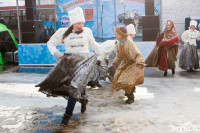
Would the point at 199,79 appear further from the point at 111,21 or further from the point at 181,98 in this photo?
the point at 111,21

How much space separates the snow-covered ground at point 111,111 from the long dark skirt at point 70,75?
55cm

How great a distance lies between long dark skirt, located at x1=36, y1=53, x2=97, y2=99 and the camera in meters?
4.38

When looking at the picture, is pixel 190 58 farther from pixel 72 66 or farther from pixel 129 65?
pixel 72 66

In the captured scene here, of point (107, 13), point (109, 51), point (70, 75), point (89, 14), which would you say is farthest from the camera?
point (89, 14)

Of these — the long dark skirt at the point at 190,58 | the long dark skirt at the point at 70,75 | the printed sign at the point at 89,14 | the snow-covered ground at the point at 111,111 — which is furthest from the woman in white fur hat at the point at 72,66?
the printed sign at the point at 89,14

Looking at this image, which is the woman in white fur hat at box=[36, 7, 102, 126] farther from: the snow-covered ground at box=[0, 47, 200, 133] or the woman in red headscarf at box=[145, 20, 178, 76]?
the woman in red headscarf at box=[145, 20, 178, 76]

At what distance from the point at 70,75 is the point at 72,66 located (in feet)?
0.48

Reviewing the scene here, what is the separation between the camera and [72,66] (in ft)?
14.7

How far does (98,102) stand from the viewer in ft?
18.9

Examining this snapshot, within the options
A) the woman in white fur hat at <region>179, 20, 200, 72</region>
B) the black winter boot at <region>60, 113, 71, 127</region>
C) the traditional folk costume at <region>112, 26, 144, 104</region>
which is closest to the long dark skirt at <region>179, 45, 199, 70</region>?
the woman in white fur hat at <region>179, 20, 200, 72</region>

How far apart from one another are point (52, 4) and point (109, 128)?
16.2m

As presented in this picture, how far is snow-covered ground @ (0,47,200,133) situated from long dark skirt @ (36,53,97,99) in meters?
0.55

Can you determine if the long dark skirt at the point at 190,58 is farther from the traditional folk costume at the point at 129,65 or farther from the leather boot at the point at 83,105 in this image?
the leather boot at the point at 83,105

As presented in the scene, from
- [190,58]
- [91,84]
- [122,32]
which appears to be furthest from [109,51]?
[190,58]
